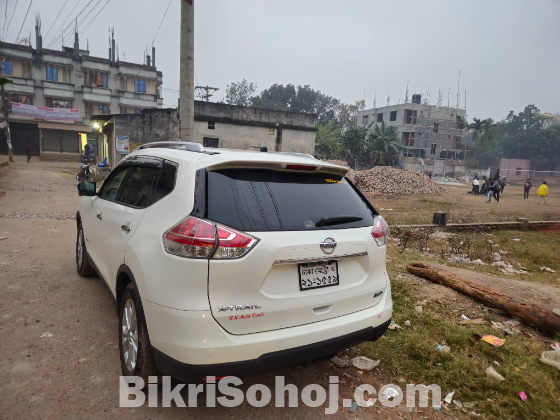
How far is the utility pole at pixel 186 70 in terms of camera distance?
7.38 meters

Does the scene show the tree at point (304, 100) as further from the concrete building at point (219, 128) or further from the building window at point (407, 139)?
the concrete building at point (219, 128)

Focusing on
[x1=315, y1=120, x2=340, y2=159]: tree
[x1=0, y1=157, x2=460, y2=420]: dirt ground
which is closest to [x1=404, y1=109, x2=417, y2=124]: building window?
[x1=315, y1=120, x2=340, y2=159]: tree

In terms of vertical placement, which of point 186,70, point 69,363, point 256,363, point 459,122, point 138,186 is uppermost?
point 459,122

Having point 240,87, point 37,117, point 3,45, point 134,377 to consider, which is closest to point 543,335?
point 134,377

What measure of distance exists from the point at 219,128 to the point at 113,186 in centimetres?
2008

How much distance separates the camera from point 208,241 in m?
2.02

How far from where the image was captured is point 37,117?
1383 inches

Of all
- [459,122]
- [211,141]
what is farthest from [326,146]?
[459,122]

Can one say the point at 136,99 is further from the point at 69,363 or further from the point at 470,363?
the point at 470,363

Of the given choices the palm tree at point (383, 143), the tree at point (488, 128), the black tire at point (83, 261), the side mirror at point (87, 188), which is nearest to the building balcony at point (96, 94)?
the palm tree at point (383, 143)

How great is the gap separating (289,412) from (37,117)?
1654 inches

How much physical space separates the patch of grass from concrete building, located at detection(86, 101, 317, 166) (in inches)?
651

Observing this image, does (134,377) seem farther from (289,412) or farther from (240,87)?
(240,87)

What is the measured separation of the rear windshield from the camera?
2131 millimetres
